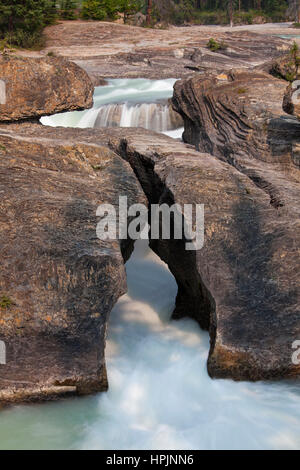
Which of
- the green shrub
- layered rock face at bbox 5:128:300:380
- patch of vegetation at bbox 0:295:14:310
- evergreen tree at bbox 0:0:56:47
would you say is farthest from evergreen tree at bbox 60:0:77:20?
patch of vegetation at bbox 0:295:14:310

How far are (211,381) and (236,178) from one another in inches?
106

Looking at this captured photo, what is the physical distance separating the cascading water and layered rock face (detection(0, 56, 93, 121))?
5791 mm

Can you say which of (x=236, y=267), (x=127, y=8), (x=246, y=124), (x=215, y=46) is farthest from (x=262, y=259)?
(x=127, y=8)

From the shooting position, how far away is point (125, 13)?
123ft

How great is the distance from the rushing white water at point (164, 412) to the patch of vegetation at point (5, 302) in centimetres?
104

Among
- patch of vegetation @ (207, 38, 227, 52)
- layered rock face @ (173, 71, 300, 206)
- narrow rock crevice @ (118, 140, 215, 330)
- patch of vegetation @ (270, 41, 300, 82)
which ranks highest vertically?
patch of vegetation @ (207, 38, 227, 52)

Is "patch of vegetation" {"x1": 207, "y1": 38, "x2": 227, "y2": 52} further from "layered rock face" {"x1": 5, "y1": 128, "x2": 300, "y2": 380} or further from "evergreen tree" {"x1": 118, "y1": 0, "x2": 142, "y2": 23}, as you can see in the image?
"layered rock face" {"x1": 5, "y1": 128, "x2": 300, "y2": 380}

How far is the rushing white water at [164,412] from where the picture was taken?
5.14 meters

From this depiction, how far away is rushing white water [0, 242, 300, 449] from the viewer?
514cm

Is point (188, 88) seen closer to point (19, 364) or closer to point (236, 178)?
point (236, 178)

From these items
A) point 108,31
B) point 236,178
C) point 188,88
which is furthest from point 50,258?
point 108,31

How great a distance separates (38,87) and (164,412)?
731 cm

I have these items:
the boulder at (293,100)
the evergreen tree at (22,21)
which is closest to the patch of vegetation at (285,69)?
the boulder at (293,100)

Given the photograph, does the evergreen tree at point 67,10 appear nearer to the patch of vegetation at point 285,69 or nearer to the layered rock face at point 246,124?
the patch of vegetation at point 285,69
